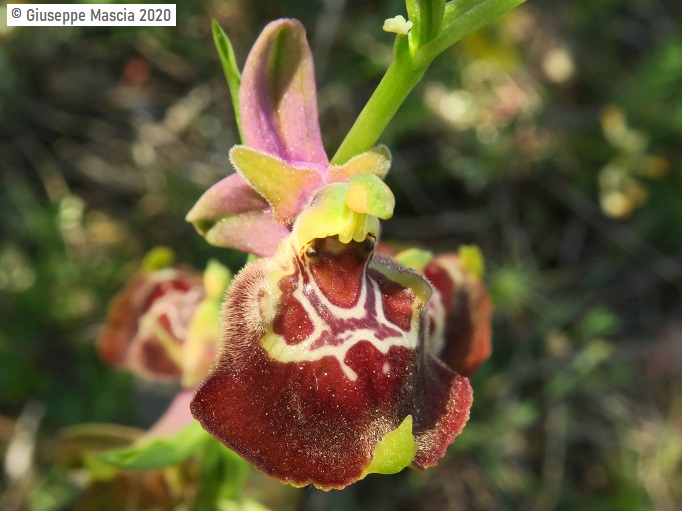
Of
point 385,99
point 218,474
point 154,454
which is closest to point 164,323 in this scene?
point 218,474

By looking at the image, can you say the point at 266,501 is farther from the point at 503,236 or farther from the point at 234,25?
the point at 234,25

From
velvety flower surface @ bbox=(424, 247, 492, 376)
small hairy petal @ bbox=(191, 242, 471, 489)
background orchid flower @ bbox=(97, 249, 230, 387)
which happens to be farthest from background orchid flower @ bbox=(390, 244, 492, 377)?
background orchid flower @ bbox=(97, 249, 230, 387)

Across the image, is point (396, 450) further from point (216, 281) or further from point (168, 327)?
point (168, 327)

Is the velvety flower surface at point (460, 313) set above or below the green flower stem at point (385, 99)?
below

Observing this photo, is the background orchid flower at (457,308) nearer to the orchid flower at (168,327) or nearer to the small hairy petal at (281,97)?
the small hairy petal at (281,97)

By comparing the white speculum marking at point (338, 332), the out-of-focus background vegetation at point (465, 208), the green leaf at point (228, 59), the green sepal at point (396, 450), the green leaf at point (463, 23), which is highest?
the green leaf at point (463, 23)

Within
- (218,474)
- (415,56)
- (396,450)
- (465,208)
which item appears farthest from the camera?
(465,208)

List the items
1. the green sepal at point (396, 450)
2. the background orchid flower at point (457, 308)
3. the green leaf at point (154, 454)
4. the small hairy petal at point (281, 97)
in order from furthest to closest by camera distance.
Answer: the background orchid flower at point (457, 308) → the green leaf at point (154, 454) → the small hairy petal at point (281, 97) → the green sepal at point (396, 450)

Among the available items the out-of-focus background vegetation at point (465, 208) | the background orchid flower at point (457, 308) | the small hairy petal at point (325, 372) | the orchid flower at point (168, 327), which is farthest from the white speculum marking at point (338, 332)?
the out-of-focus background vegetation at point (465, 208)
